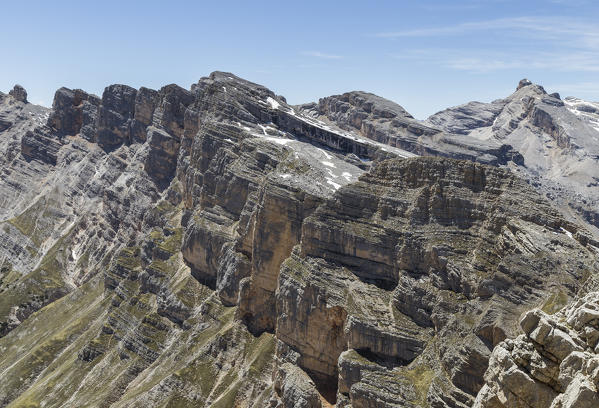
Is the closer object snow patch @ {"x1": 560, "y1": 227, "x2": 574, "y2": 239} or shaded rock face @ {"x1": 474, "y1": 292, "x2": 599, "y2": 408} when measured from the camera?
shaded rock face @ {"x1": 474, "y1": 292, "x2": 599, "y2": 408}

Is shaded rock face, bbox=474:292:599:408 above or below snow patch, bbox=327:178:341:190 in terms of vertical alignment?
below

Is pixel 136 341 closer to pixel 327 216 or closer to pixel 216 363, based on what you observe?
pixel 216 363

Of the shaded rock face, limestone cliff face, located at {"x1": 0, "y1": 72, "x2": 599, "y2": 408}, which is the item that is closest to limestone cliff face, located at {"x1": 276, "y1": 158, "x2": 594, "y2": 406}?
limestone cliff face, located at {"x1": 0, "y1": 72, "x2": 599, "y2": 408}

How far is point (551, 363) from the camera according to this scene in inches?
1558

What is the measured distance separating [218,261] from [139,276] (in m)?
39.7

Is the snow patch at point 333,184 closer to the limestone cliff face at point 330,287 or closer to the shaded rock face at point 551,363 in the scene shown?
the limestone cliff face at point 330,287

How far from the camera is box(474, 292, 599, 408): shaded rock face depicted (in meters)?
35.5

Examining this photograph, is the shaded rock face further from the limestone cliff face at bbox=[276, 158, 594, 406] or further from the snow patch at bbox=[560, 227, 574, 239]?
the snow patch at bbox=[560, 227, 574, 239]

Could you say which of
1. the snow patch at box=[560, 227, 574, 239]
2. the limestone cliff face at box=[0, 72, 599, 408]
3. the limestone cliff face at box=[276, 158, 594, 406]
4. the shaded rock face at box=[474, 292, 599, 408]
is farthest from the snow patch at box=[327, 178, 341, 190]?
the shaded rock face at box=[474, 292, 599, 408]

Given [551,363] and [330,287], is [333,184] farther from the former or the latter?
[551,363]

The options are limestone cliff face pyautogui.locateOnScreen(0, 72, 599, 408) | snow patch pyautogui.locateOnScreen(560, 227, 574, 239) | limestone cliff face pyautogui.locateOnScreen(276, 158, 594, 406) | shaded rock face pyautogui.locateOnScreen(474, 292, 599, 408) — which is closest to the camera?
shaded rock face pyautogui.locateOnScreen(474, 292, 599, 408)

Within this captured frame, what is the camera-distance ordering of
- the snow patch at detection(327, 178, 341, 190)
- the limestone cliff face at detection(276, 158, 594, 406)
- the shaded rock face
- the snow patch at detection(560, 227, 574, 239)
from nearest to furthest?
the shaded rock face → the limestone cliff face at detection(276, 158, 594, 406) → the snow patch at detection(560, 227, 574, 239) → the snow patch at detection(327, 178, 341, 190)

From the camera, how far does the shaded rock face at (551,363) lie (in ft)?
116

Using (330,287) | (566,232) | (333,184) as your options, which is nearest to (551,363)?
(566,232)
